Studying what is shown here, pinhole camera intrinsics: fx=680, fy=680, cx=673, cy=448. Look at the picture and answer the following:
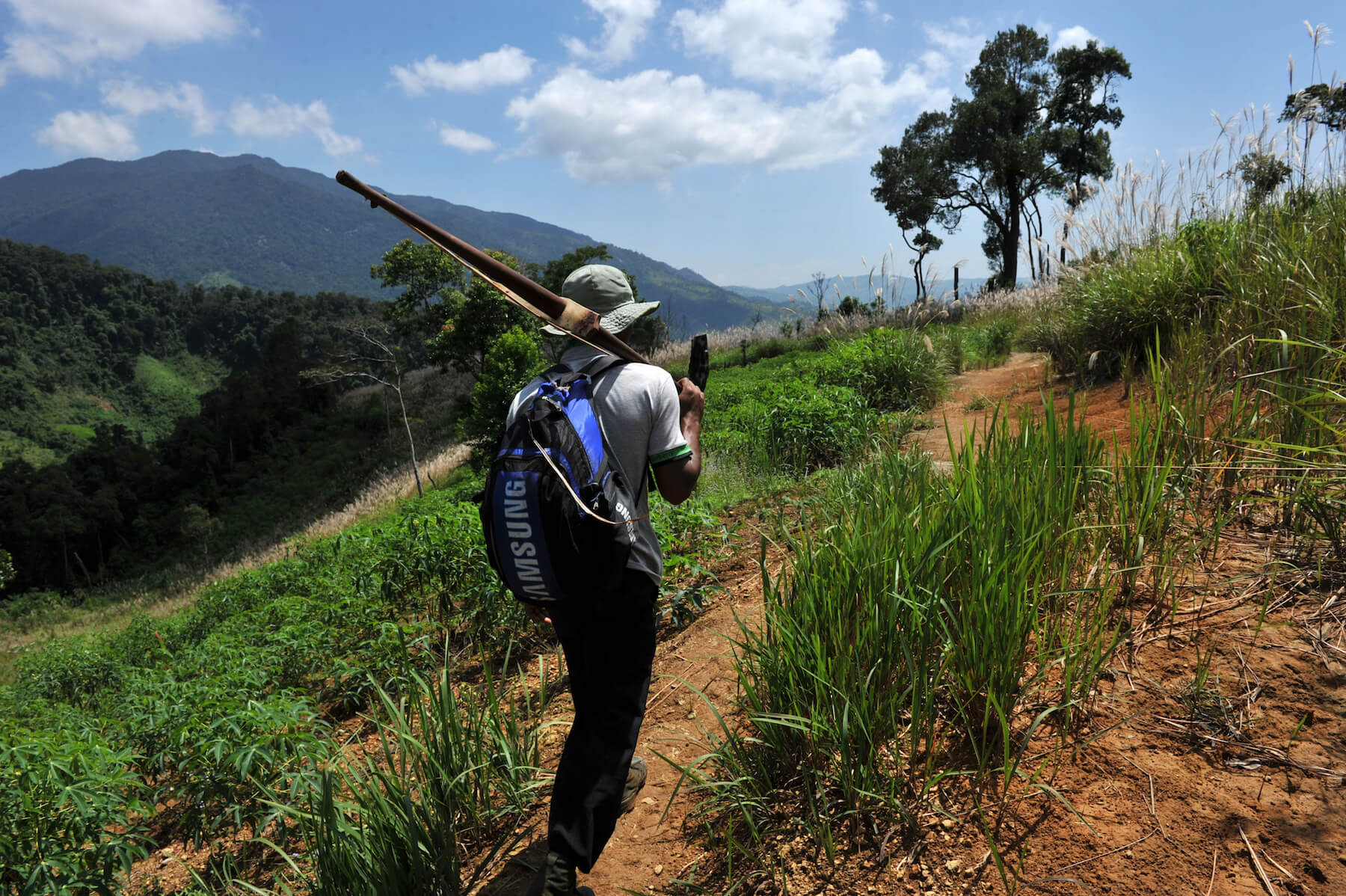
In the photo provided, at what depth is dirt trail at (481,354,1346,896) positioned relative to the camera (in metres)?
1.54

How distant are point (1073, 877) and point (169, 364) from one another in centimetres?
11210

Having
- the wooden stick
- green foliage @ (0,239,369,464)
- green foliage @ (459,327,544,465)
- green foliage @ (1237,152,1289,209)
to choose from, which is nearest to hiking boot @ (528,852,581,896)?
the wooden stick

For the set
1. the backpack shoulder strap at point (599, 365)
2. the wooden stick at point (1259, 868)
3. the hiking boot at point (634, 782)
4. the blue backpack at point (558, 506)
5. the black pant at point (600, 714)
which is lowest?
the hiking boot at point (634, 782)

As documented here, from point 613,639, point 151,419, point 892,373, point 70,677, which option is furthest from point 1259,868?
point 151,419

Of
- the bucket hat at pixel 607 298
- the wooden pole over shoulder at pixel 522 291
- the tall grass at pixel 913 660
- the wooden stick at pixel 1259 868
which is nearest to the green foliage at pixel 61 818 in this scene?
the tall grass at pixel 913 660

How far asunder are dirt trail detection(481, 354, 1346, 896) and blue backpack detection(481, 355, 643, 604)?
0.50 m

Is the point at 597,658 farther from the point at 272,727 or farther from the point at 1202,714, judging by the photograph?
the point at 272,727

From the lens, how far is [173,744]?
3023 millimetres

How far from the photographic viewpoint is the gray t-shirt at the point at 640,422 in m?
1.96

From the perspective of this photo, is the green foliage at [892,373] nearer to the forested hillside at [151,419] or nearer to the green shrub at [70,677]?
the green shrub at [70,677]

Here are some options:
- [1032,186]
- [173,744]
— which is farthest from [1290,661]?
[1032,186]

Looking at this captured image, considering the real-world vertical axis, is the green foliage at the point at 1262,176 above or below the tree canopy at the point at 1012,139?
below

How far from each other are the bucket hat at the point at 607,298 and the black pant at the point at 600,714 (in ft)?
2.60

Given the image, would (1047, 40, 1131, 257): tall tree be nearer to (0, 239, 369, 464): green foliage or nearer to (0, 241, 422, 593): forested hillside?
(0, 241, 422, 593): forested hillside
